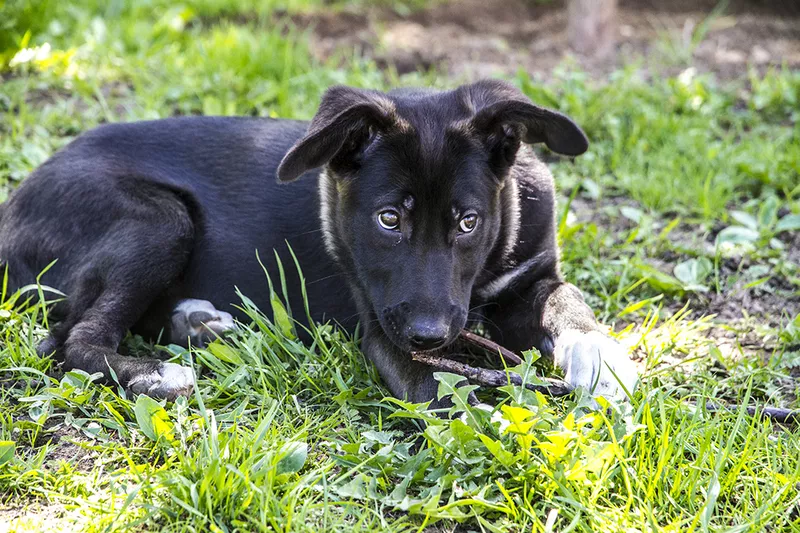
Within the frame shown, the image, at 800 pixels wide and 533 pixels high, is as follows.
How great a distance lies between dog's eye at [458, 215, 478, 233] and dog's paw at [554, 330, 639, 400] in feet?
1.93

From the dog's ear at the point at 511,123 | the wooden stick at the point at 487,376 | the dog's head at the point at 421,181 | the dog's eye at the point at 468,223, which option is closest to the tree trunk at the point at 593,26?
the dog's ear at the point at 511,123

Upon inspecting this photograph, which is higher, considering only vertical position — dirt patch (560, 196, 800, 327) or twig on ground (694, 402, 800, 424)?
twig on ground (694, 402, 800, 424)

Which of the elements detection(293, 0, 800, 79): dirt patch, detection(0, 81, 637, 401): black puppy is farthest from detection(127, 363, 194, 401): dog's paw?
detection(293, 0, 800, 79): dirt patch

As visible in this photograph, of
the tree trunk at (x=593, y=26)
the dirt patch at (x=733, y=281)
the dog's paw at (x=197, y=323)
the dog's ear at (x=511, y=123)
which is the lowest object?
the dirt patch at (x=733, y=281)

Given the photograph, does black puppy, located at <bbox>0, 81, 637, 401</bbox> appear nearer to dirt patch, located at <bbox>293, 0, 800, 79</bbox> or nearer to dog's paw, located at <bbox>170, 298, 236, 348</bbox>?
dog's paw, located at <bbox>170, 298, 236, 348</bbox>

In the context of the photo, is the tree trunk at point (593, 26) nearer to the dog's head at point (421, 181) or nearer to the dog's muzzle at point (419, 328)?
the dog's head at point (421, 181)

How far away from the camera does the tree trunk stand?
22.5 ft

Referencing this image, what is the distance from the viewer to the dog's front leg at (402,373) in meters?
3.16

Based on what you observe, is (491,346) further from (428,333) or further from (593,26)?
(593,26)

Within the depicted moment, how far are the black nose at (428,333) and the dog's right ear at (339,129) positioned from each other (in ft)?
2.27

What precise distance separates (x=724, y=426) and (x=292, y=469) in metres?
1.49

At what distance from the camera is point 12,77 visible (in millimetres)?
5992

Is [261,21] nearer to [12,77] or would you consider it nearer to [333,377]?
[12,77]

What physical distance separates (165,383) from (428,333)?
1039mm
